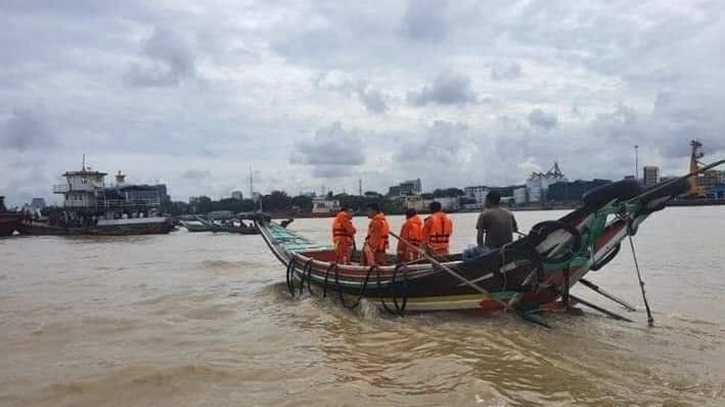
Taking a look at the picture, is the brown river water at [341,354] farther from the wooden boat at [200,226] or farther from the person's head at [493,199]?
the wooden boat at [200,226]

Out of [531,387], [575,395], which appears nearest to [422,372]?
[531,387]

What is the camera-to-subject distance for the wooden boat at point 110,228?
50688 millimetres

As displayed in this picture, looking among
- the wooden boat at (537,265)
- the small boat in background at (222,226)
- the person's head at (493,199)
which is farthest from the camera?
the small boat in background at (222,226)

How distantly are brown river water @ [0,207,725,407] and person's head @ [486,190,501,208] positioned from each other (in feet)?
5.66

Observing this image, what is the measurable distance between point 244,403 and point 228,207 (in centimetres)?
9566

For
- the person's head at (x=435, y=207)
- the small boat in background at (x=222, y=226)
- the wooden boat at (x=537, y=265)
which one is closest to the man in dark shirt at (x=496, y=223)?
the wooden boat at (x=537, y=265)

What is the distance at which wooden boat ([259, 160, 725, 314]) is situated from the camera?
8.24m

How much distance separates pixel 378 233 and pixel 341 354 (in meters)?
3.57

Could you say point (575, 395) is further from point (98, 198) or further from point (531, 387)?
point (98, 198)

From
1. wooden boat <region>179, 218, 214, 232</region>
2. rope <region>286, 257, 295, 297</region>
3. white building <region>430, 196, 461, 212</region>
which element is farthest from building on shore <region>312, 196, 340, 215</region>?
rope <region>286, 257, 295, 297</region>

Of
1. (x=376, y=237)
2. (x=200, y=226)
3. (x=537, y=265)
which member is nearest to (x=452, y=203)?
(x=200, y=226)

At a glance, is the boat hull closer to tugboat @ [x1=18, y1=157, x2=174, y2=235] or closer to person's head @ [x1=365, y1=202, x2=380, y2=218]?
tugboat @ [x1=18, y1=157, x2=174, y2=235]

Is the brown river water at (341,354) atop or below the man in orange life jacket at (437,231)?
below

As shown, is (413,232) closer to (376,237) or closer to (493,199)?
(376,237)
